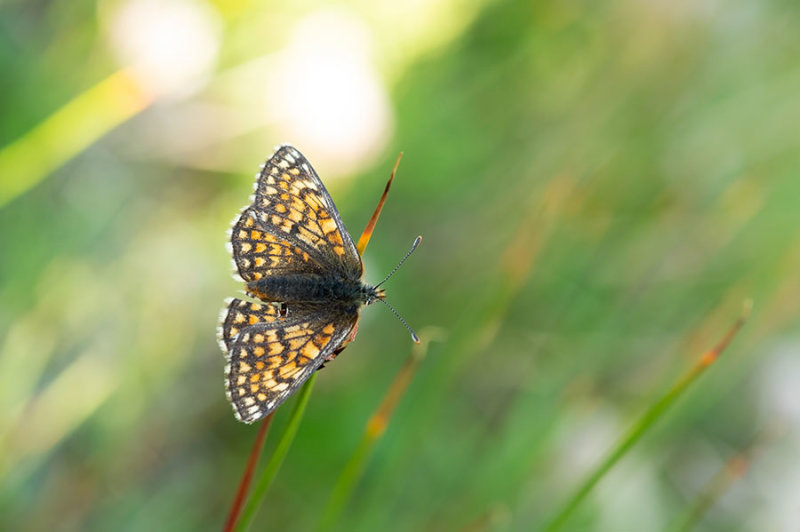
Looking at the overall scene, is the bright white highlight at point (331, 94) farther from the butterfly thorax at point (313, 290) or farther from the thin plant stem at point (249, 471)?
the thin plant stem at point (249, 471)

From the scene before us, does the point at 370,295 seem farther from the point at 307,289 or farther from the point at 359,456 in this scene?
the point at 359,456

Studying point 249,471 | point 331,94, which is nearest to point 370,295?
point 249,471

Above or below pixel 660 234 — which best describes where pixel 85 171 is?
above

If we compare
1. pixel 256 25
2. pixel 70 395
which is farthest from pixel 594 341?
pixel 256 25

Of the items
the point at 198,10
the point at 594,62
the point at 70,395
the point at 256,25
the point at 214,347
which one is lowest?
the point at 70,395

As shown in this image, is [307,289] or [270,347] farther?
[307,289]

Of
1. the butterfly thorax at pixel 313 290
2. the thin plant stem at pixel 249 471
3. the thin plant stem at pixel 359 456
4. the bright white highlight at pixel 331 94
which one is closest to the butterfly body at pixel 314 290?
the butterfly thorax at pixel 313 290

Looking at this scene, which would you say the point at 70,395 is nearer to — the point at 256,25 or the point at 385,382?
the point at 385,382
